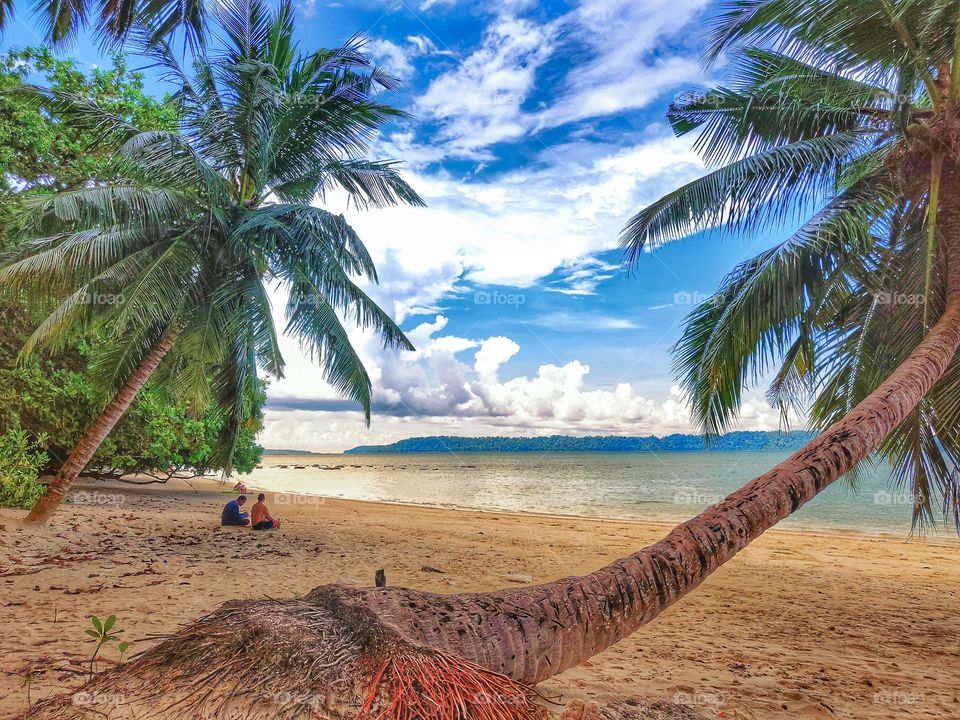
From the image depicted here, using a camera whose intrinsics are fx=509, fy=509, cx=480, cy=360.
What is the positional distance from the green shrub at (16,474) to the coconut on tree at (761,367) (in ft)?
32.2

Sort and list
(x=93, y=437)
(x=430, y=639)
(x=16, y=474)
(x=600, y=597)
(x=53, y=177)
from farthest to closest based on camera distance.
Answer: (x=53, y=177)
(x=16, y=474)
(x=93, y=437)
(x=600, y=597)
(x=430, y=639)

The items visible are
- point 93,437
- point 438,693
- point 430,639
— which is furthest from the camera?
point 93,437

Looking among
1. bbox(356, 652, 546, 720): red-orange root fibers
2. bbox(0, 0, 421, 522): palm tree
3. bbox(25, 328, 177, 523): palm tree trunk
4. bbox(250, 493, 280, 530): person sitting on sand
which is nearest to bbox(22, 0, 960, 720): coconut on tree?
bbox(356, 652, 546, 720): red-orange root fibers

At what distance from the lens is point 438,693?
2.22 meters

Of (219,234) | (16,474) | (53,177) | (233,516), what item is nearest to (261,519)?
(233,516)

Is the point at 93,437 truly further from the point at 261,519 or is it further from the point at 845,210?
the point at 845,210

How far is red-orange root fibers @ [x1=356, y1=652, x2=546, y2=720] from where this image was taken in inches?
84.0

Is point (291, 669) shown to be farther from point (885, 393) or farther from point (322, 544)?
point (322, 544)

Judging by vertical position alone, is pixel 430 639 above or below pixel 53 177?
below

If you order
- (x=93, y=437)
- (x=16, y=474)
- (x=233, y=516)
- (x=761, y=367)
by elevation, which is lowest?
(x=233, y=516)

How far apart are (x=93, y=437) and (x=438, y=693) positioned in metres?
9.42

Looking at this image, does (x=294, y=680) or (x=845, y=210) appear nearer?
(x=294, y=680)

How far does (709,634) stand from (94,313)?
35.8 ft

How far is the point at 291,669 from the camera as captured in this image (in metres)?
2.33
